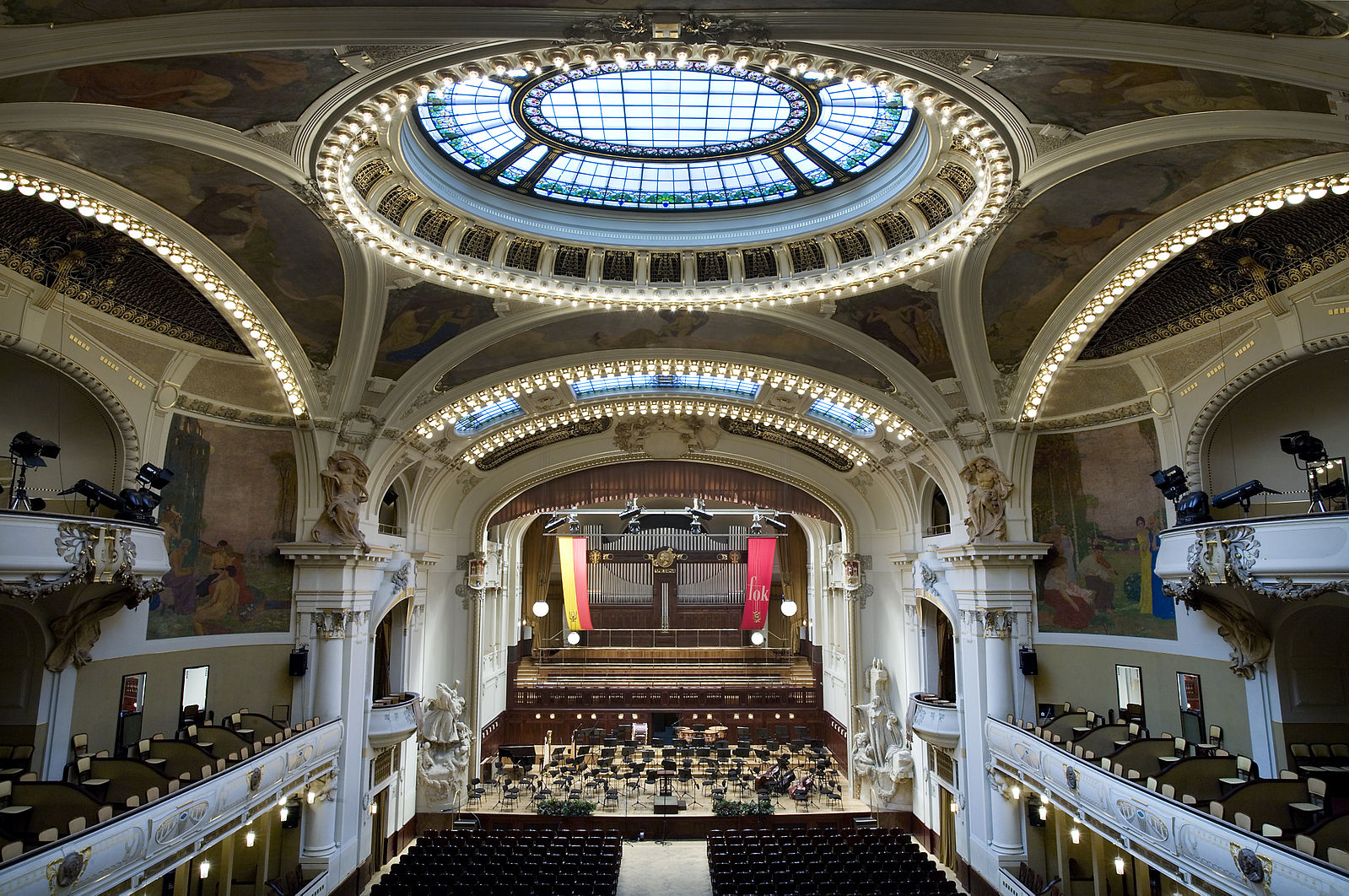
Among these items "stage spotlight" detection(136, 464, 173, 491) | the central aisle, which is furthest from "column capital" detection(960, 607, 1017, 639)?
"stage spotlight" detection(136, 464, 173, 491)

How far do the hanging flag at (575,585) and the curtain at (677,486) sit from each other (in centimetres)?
452

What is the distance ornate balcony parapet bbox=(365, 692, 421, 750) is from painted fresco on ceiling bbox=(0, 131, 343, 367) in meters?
8.52

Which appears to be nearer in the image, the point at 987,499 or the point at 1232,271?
the point at 1232,271

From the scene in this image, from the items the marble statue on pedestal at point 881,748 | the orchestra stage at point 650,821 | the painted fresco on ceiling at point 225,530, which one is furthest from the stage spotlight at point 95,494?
the marble statue on pedestal at point 881,748

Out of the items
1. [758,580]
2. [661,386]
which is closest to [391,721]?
[661,386]

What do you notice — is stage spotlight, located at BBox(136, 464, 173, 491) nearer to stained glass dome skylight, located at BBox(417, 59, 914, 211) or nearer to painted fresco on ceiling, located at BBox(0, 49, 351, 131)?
painted fresco on ceiling, located at BBox(0, 49, 351, 131)

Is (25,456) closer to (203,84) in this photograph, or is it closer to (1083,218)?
(203,84)

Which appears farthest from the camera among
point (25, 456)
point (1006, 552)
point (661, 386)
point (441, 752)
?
point (441, 752)

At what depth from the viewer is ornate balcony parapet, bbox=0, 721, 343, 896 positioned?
9391 millimetres

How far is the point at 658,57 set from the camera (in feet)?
27.8

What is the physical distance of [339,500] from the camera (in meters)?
17.9

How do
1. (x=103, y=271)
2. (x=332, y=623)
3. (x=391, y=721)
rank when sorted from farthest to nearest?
(x=391, y=721)
(x=332, y=623)
(x=103, y=271)

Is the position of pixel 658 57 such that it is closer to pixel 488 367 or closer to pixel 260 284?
pixel 260 284

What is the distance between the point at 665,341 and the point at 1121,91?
35.1ft
